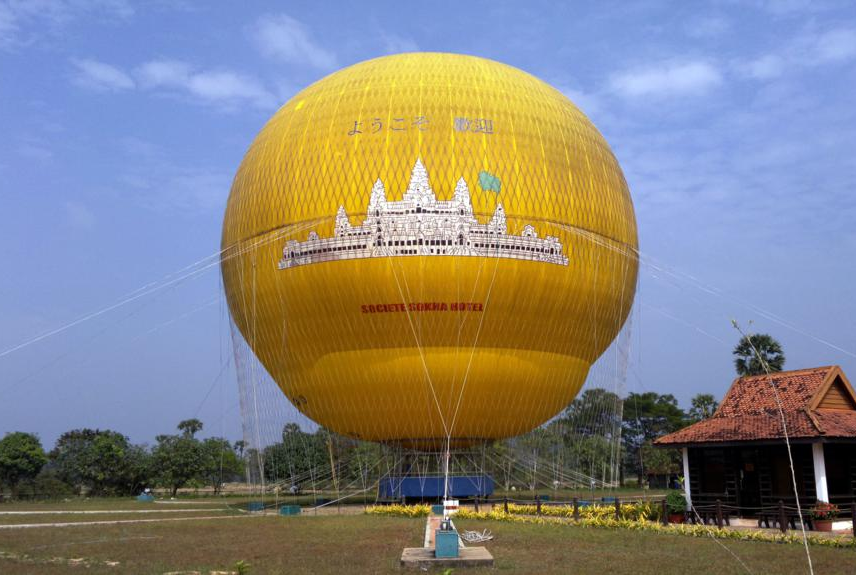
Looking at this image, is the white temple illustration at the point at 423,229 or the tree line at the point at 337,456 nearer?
the white temple illustration at the point at 423,229

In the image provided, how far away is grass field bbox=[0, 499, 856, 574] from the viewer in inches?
557

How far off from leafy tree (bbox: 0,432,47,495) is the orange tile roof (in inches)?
1873

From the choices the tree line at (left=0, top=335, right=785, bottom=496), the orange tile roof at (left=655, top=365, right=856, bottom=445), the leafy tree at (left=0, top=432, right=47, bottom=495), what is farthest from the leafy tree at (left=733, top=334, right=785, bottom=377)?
the leafy tree at (left=0, top=432, right=47, bottom=495)

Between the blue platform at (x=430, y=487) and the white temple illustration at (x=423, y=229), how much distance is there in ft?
28.1

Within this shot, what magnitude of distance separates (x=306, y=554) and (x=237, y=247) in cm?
1712

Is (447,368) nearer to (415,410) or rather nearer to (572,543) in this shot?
(415,410)

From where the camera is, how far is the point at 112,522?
84.8 feet

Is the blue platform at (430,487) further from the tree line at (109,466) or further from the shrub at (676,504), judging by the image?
the tree line at (109,466)

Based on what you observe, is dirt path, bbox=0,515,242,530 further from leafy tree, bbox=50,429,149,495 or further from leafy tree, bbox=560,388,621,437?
leafy tree, bbox=50,429,149,495

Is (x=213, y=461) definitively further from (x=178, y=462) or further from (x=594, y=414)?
(x=594, y=414)

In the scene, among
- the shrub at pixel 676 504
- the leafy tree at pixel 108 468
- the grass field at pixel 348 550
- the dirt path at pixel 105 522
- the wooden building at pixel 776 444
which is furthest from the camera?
the leafy tree at pixel 108 468

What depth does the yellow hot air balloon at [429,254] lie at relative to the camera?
2703cm

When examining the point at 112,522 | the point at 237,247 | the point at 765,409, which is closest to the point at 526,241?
the point at 765,409

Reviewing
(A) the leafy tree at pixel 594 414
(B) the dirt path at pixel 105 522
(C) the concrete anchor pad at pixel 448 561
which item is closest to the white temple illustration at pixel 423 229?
(A) the leafy tree at pixel 594 414
